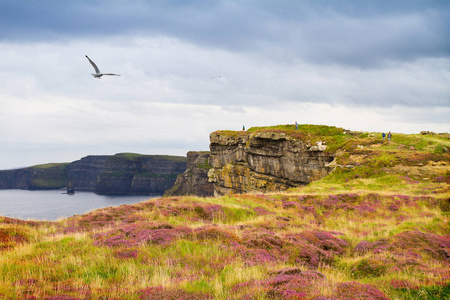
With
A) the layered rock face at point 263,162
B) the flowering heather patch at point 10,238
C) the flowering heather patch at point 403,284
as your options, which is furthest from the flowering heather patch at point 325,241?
the layered rock face at point 263,162

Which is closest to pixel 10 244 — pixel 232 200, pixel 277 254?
pixel 277 254

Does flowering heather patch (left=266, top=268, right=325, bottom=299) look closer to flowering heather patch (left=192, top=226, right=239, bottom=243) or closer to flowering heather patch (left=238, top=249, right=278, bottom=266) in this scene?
flowering heather patch (left=238, top=249, right=278, bottom=266)

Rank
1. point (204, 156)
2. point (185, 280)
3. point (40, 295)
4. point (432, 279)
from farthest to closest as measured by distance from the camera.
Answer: point (204, 156) → point (432, 279) → point (185, 280) → point (40, 295)

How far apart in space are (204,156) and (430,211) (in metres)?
174

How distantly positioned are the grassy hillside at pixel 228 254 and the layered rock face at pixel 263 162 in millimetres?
31635

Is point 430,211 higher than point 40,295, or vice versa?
point 40,295

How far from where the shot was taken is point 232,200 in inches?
1027

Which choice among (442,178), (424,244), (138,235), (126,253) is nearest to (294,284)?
(126,253)

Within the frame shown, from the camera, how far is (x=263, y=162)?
69562 mm

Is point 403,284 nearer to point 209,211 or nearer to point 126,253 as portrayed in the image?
point 126,253

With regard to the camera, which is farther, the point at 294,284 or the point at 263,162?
the point at 263,162

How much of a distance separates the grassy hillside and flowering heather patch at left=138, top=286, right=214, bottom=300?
0.08 ft

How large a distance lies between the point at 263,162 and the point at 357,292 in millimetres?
62981

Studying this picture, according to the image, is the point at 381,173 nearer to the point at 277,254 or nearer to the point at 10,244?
the point at 277,254
